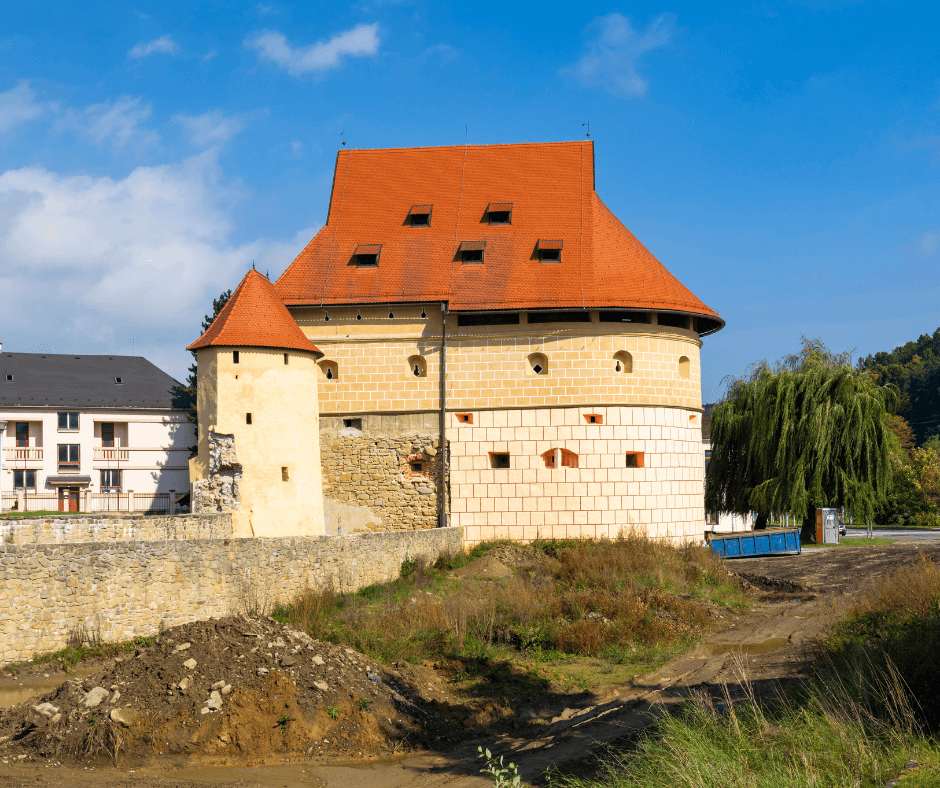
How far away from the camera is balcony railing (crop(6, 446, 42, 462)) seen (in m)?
36.8

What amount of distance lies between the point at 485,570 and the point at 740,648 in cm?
791

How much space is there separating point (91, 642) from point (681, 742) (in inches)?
421

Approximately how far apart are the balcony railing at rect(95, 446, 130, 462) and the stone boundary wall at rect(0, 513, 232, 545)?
58.7 feet

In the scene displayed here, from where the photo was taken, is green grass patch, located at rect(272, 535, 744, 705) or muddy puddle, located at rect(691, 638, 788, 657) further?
muddy puddle, located at rect(691, 638, 788, 657)

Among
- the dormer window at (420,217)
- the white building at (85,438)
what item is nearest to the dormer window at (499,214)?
the dormer window at (420,217)

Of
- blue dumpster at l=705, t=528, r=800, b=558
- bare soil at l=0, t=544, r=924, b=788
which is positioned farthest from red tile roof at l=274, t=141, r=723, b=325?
bare soil at l=0, t=544, r=924, b=788

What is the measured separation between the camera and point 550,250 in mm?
27281

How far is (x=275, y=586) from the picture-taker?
709 inches

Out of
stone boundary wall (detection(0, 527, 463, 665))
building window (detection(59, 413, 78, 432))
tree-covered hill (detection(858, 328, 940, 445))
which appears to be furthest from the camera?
tree-covered hill (detection(858, 328, 940, 445))

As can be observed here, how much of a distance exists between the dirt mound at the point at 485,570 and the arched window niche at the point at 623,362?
668 cm

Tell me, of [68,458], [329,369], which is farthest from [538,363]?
[68,458]

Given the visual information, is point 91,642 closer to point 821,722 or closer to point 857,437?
point 821,722

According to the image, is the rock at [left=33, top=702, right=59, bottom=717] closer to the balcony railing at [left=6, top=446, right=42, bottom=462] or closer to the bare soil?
the bare soil

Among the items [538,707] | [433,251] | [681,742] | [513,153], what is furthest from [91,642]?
[513,153]
